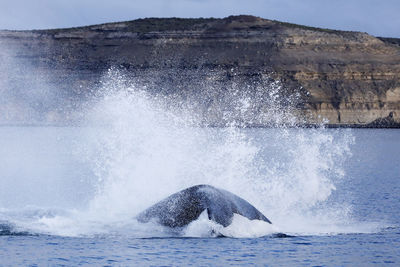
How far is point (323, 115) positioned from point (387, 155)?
6326 centimetres

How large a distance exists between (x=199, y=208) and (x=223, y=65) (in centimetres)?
11389

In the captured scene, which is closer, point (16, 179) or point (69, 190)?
point (69, 190)

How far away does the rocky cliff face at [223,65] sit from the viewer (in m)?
127

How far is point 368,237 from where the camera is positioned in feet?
70.5

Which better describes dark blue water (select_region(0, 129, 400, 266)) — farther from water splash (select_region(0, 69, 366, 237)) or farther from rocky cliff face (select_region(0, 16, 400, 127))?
rocky cliff face (select_region(0, 16, 400, 127))

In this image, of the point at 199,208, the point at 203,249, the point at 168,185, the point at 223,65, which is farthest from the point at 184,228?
the point at 223,65

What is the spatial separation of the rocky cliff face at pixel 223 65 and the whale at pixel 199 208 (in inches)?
3883

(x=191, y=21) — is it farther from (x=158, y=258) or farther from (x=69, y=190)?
(x=158, y=258)

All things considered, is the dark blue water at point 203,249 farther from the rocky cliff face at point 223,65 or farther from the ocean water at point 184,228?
the rocky cliff face at point 223,65

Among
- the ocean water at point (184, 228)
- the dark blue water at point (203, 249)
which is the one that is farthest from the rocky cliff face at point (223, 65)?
the dark blue water at point (203, 249)

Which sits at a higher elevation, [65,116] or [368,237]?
[65,116]

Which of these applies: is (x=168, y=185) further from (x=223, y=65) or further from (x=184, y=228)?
(x=223, y=65)

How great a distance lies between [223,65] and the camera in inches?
5226

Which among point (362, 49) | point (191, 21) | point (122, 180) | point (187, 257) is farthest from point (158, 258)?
point (191, 21)
